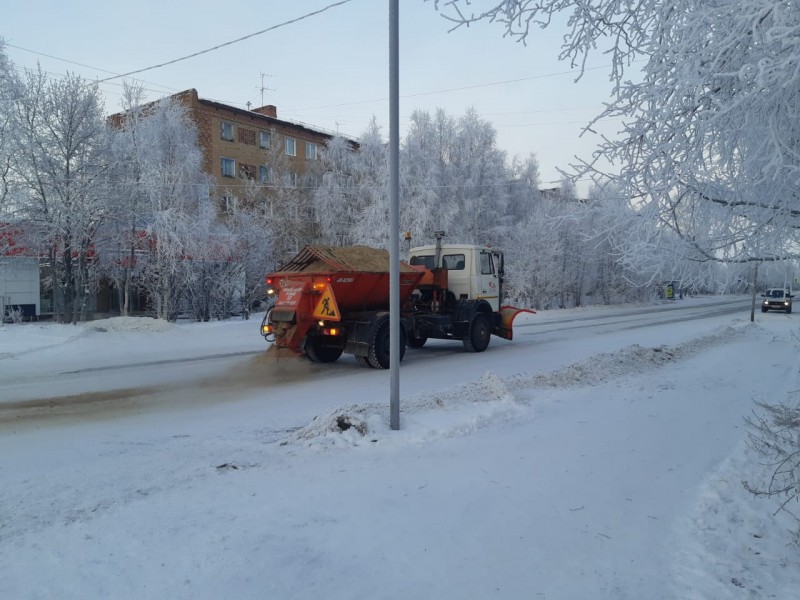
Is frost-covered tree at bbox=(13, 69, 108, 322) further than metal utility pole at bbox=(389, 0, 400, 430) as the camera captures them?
Yes

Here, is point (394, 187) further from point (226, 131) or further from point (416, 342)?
point (226, 131)

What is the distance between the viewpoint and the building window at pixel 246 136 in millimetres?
40844

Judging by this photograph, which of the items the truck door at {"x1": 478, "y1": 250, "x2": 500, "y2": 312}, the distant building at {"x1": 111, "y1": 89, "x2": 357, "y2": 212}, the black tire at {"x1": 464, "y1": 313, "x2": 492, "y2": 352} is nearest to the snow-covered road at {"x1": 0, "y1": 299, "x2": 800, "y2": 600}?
the black tire at {"x1": 464, "y1": 313, "x2": 492, "y2": 352}

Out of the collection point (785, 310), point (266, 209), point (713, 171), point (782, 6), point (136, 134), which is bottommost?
point (785, 310)

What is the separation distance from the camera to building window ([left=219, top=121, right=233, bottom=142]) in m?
39.6

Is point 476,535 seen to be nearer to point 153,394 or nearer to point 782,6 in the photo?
point 782,6

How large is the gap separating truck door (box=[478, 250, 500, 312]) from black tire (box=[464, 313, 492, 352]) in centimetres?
56

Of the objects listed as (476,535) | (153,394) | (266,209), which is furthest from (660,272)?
(266,209)

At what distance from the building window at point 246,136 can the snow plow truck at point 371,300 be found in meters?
30.3

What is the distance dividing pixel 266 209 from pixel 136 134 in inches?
370

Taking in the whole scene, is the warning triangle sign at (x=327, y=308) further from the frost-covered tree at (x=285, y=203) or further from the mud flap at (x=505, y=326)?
the frost-covered tree at (x=285, y=203)

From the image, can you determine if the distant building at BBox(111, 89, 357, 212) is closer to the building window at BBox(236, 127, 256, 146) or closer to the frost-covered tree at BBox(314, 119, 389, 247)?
the building window at BBox(236, 127, 256, 146)

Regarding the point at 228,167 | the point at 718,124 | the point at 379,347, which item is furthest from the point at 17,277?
the point at 718,124

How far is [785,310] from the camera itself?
34.8 metres
